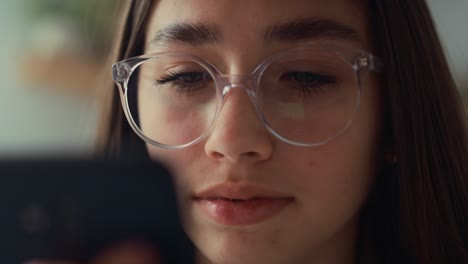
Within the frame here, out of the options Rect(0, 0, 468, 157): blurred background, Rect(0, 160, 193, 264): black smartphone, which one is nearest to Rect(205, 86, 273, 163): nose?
Rect(0, 160, 193, 264): black smartphone

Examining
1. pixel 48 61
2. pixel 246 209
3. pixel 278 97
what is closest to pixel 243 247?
pixel 246 209

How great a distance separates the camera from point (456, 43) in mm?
1040

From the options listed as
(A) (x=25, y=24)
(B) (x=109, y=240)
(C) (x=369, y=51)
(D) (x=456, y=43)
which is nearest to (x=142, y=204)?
(B) (x=109, y=240)

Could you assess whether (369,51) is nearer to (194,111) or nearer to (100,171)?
(194,111)

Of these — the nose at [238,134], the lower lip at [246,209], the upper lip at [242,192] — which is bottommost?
the lower lip at [246,209]

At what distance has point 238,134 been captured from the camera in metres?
0.52

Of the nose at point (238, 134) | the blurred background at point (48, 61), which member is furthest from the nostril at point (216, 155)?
the blurred background at point (48, 61)

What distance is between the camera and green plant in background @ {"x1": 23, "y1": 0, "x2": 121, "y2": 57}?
133 centimetres

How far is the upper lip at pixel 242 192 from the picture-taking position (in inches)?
21.1

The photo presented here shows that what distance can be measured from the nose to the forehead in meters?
0.05

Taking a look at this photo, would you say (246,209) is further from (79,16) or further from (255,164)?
(79,16)

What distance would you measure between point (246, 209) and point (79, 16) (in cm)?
97

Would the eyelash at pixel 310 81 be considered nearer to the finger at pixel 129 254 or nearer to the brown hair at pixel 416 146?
the brown hair at pixel 416 146

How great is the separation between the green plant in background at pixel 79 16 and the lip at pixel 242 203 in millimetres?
827
